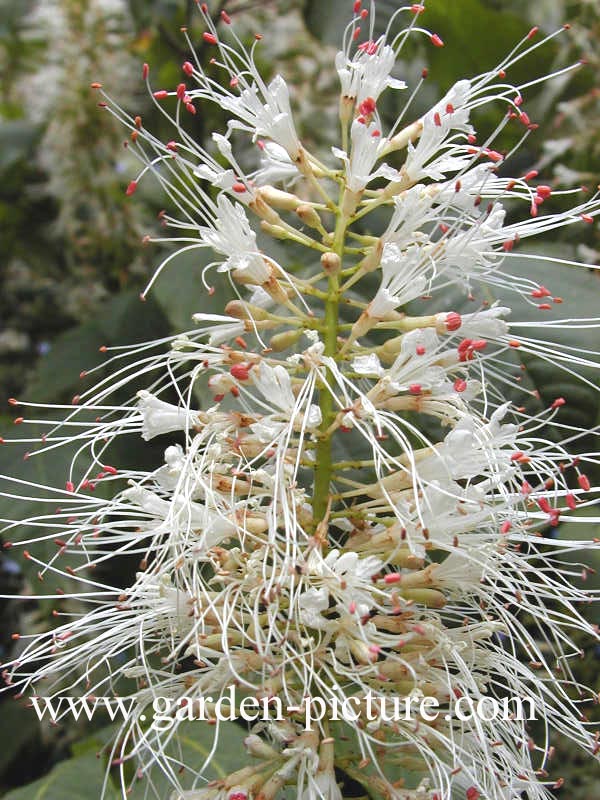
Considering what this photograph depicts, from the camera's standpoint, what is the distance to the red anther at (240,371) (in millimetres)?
1237

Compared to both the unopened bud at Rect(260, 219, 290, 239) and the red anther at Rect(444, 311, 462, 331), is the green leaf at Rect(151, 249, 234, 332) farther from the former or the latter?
the red anther at Rect(444, 311, 462, 331)

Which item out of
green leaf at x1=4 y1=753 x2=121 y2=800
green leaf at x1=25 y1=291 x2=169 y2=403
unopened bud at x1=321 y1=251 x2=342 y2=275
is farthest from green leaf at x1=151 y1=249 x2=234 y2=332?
green leaf at x1=4 y1=753 x2=121 y2=800

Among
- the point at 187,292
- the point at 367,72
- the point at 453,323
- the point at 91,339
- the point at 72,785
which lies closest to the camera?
the point at 453,323

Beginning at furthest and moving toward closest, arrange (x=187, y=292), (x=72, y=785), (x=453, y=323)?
1. (x=187, y=292)
2. (x=72, y=785)
3. (x=453, y=323)

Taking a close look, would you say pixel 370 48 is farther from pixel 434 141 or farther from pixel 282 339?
pixel 282 339

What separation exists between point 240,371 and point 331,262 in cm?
21

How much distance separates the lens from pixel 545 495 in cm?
126

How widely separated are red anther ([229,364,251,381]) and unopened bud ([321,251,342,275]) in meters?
0.19

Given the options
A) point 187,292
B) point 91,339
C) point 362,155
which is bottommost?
point 91,339

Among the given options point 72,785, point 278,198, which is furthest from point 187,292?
point 72,785

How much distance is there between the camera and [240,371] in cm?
124

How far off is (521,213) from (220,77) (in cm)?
107

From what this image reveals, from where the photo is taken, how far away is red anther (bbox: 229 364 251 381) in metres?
1.24

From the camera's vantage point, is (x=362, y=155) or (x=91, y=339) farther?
(x=91, y=339)
